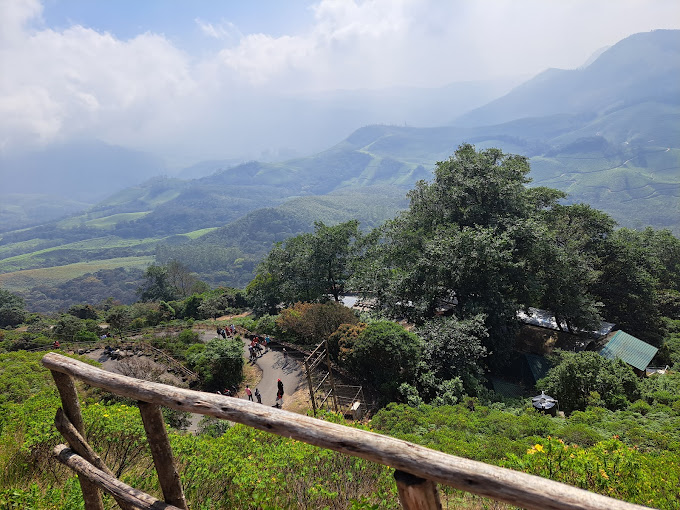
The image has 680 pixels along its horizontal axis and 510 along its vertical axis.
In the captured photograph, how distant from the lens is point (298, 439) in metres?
1.88

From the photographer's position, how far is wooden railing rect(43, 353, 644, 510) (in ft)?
4.53

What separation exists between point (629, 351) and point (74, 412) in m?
20.5

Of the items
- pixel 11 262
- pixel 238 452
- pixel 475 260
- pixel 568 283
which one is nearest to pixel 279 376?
pixel 475 260

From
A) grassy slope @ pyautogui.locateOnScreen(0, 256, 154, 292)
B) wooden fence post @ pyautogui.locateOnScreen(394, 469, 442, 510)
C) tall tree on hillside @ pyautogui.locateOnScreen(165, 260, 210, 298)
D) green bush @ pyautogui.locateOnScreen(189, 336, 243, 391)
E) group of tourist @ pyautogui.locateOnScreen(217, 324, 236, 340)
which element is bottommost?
grassy slope @ pyautogui.locateOnScreen(0, 256, 154, 292)

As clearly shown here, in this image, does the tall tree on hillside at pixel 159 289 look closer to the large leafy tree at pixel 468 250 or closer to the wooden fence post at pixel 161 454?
the large leafy tree at pixel 468 250

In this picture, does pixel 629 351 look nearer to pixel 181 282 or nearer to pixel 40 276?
pixel 181 282

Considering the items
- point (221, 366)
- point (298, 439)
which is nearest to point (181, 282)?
point (221, 366)

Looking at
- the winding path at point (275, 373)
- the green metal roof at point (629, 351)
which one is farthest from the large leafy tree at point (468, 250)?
the winding path at point (275, 373)

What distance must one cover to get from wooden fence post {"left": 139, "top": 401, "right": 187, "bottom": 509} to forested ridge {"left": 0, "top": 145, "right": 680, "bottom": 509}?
937 millimetres

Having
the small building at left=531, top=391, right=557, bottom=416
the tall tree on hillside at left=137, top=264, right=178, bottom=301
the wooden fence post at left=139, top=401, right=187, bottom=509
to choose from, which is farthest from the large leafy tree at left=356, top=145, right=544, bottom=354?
the tall tree on hillside at left=137, top=264, right=178, bottom=301

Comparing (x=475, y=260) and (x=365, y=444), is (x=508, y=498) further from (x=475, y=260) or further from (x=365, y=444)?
(x=475, y=260)

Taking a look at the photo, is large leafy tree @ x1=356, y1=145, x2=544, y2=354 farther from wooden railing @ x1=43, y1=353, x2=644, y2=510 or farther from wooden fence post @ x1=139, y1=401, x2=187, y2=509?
wooden railing @ x1=43, y1=353, x2=644, y2=510

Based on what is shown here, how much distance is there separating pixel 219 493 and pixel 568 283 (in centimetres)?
1823

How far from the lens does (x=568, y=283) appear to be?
56.9ft
